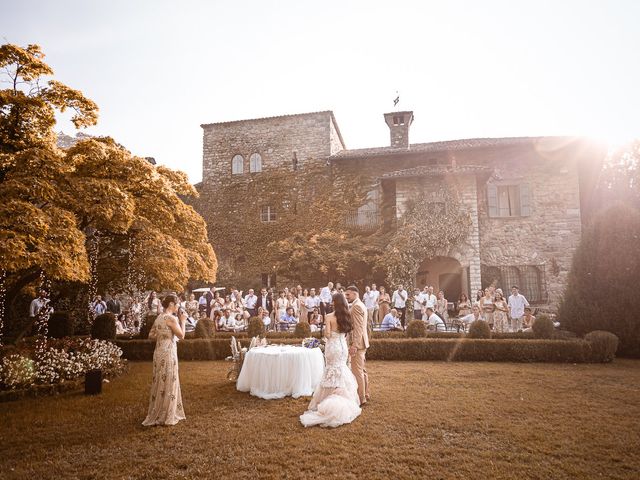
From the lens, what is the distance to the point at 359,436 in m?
5.61

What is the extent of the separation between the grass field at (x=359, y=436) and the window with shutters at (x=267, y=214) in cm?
1617

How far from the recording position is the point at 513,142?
20906mm

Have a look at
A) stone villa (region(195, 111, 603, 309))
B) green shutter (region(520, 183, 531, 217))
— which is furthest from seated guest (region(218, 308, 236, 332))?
green shutter (region(520, 183, 531, 217))

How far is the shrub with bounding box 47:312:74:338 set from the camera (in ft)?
52.0

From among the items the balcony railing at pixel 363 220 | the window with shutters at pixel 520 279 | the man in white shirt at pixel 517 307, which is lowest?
the man in white shirt at pixel 517 307

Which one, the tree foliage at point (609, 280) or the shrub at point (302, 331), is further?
the shrub at point (302, 331)

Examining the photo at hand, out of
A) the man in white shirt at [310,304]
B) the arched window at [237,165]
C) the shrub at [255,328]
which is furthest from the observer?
the arched window at [237,165]

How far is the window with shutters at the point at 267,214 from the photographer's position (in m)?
24.2

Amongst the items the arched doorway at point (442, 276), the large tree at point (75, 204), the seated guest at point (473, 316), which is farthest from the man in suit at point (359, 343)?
the arched doorway at point (442, 276)

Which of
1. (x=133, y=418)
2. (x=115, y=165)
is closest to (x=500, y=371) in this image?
(x=133, y=418)

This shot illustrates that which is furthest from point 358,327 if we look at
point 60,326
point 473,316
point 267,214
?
point 267,214

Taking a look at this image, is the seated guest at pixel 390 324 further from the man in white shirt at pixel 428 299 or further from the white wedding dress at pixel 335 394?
the white wedding dress at pixel 335 394

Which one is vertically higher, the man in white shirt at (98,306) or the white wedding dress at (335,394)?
the man in white shirt at (98,306)

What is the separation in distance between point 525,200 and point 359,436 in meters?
19.0
